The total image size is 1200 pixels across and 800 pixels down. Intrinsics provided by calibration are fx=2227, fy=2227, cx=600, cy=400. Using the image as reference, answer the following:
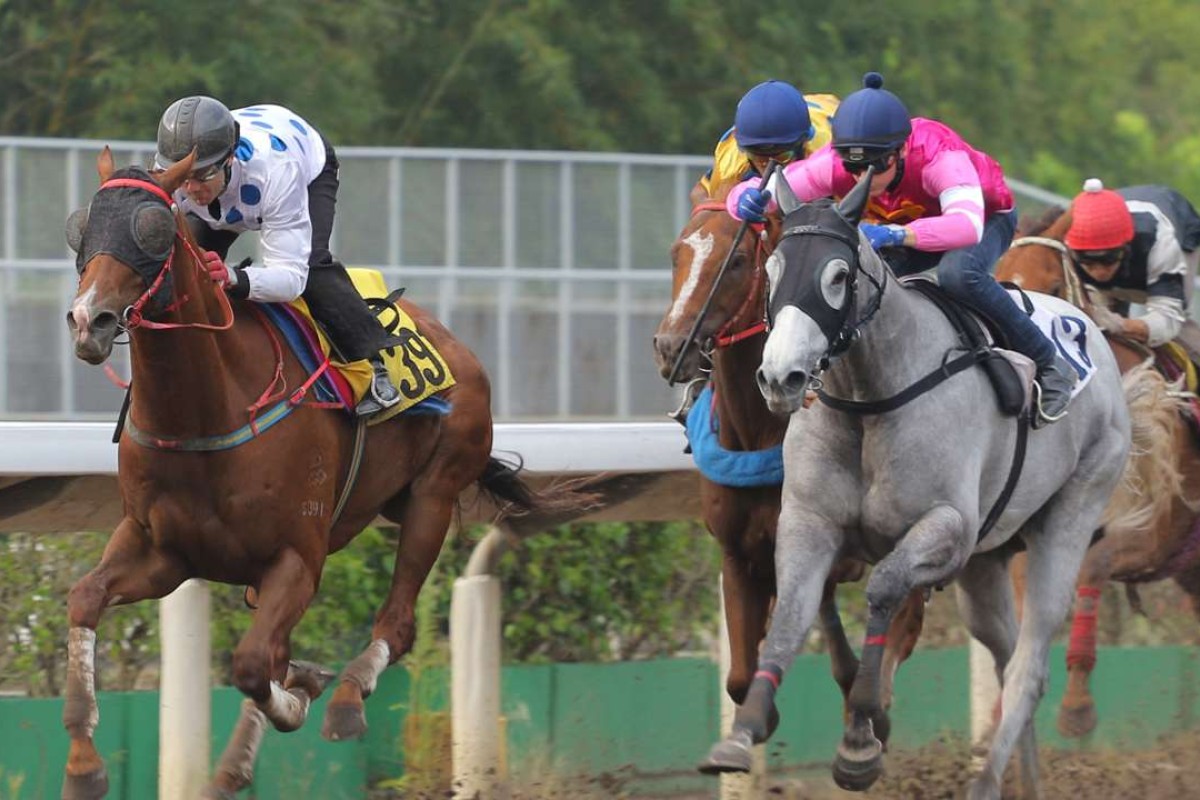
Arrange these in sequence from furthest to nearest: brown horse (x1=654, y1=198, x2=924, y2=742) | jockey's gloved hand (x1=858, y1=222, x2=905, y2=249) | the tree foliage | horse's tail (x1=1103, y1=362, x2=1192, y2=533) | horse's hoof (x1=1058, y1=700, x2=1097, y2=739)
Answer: the tree foliage
horse's hoof (x1=1058, y1=700, x2=1097, y2=739)
horse's tail (x1=1103, y1=362, x2=1192, y2=533)
brown horse (x1=654, y1=198, x2=924, y2=742)
jockey's gloved hand (x1=858, y1=222, x2=905, y2=249)

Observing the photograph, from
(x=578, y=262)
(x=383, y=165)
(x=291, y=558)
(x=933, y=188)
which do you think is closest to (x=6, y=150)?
(x=383, y=165)

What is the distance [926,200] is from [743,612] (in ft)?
4.32

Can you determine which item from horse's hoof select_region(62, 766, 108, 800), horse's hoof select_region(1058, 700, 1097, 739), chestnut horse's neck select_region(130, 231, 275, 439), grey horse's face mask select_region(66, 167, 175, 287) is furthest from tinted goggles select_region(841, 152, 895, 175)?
horse's hoof select_region(1058, 700, 1097, 739)

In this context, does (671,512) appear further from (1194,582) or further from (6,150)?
(6,150)

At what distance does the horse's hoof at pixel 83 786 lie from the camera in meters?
5.70

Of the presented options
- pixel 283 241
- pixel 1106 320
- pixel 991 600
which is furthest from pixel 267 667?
pixel 1106 320

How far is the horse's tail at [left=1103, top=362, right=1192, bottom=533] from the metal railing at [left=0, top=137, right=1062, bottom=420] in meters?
3.12

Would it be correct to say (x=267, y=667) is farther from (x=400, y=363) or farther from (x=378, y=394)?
(x=400, y=363)

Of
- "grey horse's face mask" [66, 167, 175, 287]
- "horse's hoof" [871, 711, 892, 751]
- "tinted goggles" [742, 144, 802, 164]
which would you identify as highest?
"tinted goggles" [742, 144, 802, 164]

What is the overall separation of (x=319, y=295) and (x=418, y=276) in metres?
4.09

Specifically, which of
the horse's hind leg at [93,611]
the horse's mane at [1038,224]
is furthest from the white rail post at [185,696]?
the horse's mane at [1038,224]

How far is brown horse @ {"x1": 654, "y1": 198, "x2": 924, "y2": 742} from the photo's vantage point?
241 inches

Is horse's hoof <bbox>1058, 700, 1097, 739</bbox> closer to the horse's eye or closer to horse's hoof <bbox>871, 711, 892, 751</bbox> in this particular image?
horse's hoof <bbox>871, 711, 892, 751</bbox>

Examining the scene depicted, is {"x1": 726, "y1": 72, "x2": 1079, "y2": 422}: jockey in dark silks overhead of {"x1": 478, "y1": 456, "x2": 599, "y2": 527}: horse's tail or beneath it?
overhead
